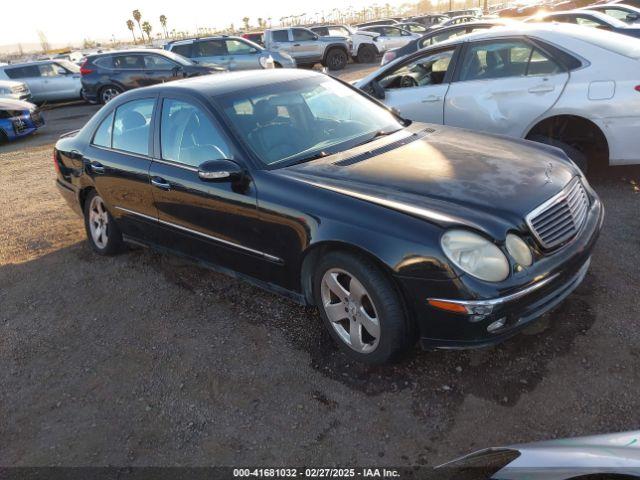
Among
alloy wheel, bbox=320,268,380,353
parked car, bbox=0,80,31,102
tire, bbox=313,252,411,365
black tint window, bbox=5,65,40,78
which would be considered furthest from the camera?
black tint window, bbox=5,65,40,78

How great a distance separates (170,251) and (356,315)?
1.86m

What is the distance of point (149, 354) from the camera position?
3428 millimetres

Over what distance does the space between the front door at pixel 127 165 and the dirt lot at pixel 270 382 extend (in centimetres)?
59

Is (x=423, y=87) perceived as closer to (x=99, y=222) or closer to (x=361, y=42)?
(x=99, y=222)

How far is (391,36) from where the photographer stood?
72.0 feet

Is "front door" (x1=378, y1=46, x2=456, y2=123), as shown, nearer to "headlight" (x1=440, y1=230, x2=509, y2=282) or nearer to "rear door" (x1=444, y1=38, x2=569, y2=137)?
"rear door" (x1=444, y1=38, x2=569, y2=137)

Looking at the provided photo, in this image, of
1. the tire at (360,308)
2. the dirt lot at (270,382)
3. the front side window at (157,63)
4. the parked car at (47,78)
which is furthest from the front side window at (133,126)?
the parked car at (47,78)

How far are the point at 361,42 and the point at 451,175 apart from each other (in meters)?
19.6

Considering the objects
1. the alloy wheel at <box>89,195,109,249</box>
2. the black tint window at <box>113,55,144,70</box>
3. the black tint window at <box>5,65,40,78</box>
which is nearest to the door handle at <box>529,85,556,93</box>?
the alloy wheel at <box>89,195,109,249</box>

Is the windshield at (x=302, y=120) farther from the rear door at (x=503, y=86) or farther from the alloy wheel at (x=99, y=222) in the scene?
the alloy wheel at (x=99, y=222)

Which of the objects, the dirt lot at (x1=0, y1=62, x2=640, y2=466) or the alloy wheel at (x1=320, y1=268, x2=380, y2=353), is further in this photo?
the alloy wheel at (x1=320, y1=268, x2=380, y2=353)

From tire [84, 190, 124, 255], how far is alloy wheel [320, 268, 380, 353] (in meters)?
2.56

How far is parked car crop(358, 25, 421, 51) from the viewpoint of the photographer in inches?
839

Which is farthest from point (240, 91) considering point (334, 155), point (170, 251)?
Answer: point (170, 251)
